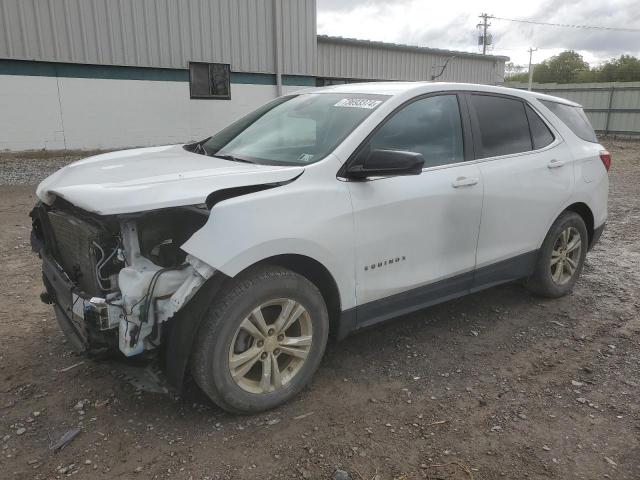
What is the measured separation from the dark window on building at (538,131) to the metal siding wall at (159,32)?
37.6ft

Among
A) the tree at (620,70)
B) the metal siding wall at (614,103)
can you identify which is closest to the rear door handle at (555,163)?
the metal siding wall at (614,103)

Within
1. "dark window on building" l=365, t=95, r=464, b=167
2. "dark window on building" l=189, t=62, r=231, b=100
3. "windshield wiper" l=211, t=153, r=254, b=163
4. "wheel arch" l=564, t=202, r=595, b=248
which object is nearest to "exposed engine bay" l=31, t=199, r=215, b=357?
"windshield wiper" l=211, t=153, r=254, b=163

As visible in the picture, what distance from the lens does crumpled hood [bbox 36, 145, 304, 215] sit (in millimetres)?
2424

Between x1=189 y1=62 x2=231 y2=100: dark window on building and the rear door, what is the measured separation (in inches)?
465

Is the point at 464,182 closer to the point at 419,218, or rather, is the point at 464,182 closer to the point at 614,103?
the point at 419,218

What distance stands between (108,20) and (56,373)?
11.7m

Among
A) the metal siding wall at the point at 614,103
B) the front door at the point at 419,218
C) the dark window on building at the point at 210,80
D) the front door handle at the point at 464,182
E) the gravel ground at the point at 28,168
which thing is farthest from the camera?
the metal siding wall at the point at 614,103

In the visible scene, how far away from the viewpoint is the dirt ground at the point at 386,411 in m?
2.53

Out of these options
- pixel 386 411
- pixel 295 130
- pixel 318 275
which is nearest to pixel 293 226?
pixel 318 275

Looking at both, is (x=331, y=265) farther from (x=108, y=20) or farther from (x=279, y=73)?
(x=279, y=73)

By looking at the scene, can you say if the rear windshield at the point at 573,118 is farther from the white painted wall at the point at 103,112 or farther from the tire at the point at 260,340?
the white painted wall at the point at 103,112

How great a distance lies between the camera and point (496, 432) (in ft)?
9.14

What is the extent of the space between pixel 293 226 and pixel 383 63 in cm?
1893

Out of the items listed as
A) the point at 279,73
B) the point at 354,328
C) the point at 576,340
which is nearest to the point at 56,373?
the point at 354,328
